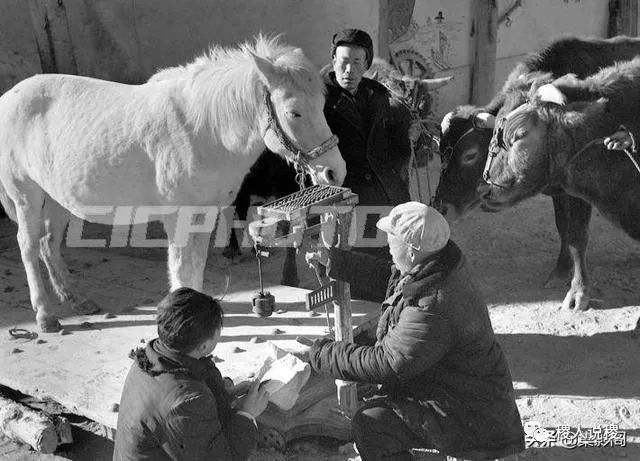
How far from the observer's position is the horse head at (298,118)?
156 inches

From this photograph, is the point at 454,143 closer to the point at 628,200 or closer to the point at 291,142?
the point at 628,200

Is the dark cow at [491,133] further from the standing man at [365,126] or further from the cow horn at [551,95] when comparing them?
the standing man at [365,126]

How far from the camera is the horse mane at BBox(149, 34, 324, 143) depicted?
4.00 m

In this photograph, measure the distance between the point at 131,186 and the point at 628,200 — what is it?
3.07 m

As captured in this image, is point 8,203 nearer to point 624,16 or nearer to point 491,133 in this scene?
point 491,133

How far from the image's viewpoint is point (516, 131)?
4.79m

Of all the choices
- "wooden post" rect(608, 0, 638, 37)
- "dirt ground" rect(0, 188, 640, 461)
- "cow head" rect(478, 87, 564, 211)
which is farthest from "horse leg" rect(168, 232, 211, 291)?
"wooden post" rect(608, 0, 638, 37)

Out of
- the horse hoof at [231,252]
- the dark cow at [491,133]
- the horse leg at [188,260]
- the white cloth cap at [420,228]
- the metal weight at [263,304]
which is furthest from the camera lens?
the horse hoof at [231,252]

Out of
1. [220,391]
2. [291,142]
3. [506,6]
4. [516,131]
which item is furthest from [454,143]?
[506,6]

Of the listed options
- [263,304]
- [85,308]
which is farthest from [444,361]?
[85,308]

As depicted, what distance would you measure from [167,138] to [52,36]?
3803mm

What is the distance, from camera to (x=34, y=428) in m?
3.83

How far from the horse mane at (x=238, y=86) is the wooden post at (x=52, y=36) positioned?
3701 mm

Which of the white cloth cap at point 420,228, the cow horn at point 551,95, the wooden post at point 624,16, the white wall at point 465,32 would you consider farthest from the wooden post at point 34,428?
the wooden post at point 624,16
